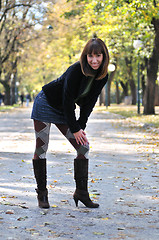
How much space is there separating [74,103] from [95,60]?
48 cm

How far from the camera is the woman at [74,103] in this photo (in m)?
5.03

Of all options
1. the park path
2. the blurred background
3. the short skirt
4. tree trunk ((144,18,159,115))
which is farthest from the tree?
the short skirt

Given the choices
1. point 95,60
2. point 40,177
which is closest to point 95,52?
point 95,60

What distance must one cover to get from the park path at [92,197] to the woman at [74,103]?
1.08 ft

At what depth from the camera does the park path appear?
4.49 metres

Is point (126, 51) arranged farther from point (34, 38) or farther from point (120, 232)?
point (120, 232)

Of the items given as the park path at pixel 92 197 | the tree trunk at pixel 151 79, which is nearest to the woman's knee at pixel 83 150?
the park path at pixel 92 197

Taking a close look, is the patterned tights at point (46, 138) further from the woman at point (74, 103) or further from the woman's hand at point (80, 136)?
the woman's hand at point (80, 136)

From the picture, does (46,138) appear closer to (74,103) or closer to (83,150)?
(83,150)

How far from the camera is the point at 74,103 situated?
17.0 ft

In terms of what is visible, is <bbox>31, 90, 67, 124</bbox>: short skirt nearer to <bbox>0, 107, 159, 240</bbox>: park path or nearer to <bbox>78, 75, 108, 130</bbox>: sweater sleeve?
<bbox>78, 75, 108, 130</bbox>: sweater sleeve

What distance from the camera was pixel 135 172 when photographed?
8.23 metres

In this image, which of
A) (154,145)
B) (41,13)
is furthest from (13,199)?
(41,13)

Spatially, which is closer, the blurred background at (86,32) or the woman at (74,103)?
the woman at (74,103)
